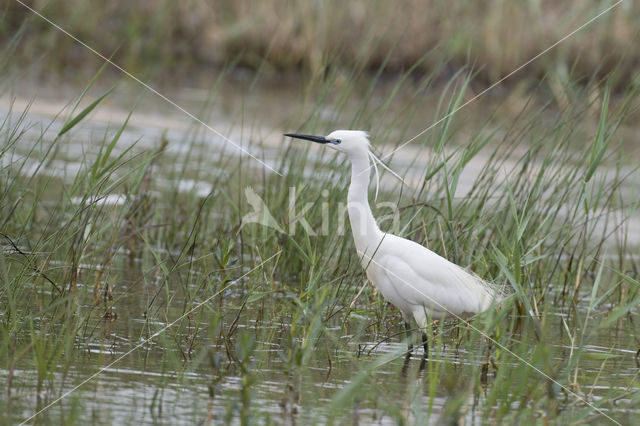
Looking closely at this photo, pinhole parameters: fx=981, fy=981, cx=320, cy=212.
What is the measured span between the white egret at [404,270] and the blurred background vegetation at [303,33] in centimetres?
923

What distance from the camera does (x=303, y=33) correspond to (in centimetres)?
1471

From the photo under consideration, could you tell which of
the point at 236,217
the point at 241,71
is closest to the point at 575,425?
the point at 236,217

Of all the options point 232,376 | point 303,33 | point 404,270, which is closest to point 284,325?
point 404,270

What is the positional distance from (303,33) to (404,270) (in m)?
10.4

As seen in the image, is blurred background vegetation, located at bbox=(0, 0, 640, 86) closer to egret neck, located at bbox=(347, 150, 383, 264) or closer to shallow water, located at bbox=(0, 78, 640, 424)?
egret neck, located at bbox=(347, 150, 383, 264)

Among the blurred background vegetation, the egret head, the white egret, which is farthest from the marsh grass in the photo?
the blurred background vegetation

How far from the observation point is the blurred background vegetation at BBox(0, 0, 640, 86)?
14359 mm

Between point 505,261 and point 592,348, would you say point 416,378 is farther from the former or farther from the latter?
point 592,348

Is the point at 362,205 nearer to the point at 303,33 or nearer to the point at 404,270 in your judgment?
the point at 404,270

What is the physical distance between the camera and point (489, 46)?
14.2m

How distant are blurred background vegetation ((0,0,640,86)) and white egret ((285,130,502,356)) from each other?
923cm

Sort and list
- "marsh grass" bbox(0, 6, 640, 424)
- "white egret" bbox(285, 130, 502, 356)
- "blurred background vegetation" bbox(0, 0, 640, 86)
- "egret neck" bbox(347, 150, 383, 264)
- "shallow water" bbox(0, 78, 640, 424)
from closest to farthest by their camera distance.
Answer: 1. "shallow water" bbox(0, 78, 640, 424)
2. "marsh grass" bbox(0, 6, 640, 424)
3. "white egret" bbox(285, 130, 502, 356)
4. "egret neck" bbox(347, 150, 383, 264)
5. "blurred background vegetation" bbox(0, 0, 640, 86)

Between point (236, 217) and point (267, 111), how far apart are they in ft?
22.5

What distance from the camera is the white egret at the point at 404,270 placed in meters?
4.74
